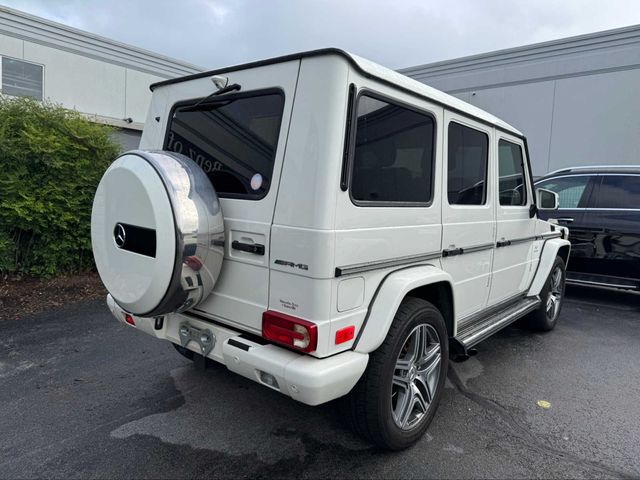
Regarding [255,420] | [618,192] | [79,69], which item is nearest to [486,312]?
[255,420]

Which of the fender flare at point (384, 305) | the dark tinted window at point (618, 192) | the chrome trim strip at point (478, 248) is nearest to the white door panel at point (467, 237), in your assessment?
the chrome trim strip at point (478, 248)

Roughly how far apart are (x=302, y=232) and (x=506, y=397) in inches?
93.3

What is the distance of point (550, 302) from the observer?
499 centimetres

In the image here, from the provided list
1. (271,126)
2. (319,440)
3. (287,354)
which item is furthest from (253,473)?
(271,126)

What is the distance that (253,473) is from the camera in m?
2.43

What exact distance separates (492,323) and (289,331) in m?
2.11

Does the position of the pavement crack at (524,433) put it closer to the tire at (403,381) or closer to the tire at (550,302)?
the tire at (403,381)

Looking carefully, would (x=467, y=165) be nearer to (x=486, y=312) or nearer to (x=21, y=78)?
(x=486, y=312)

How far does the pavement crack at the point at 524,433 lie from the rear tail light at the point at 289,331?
5.66 ft

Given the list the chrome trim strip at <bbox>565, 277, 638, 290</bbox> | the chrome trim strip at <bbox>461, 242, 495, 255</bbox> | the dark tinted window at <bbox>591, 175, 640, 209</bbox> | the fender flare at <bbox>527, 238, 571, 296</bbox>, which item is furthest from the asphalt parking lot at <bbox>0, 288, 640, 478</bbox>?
the dark tinted window at <bbox>591, 175, 640, 209</bbox>

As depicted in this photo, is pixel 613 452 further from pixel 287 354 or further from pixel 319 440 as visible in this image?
pixel 287 354

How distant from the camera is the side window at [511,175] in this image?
3818 mm

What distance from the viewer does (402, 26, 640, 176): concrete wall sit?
11617 mm

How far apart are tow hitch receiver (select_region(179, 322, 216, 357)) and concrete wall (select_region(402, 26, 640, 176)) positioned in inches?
505
